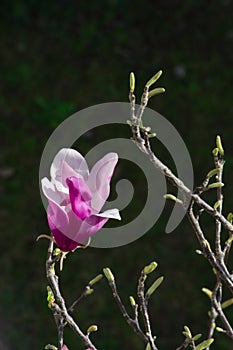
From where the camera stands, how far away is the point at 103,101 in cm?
333

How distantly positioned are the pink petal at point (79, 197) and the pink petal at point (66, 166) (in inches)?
1.1

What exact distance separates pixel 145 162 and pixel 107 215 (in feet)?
5.97

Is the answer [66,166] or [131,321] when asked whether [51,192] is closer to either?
[66,166]

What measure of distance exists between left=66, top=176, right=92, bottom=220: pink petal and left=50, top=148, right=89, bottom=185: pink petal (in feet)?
0.09

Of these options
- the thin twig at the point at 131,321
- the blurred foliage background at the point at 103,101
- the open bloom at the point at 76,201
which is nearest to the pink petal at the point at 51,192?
the open bloom at the point at 76,201

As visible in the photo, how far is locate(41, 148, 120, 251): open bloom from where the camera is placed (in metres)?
0.89

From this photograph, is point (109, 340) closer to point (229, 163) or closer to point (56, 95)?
point (229, 163)

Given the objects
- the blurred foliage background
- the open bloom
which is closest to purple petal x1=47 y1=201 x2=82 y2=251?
the open bloom

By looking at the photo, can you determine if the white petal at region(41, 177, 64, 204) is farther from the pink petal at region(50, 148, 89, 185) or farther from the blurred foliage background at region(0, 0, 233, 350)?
the blurred foliage background at region(0, 0, 233, 350)

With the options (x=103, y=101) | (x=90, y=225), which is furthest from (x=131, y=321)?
(x=103, y=101)

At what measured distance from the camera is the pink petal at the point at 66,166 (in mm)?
909

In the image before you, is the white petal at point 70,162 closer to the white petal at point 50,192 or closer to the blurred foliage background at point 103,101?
the white petal at point 50,192

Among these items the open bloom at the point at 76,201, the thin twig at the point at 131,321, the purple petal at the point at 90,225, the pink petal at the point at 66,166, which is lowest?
the thin twig at the point at 131,321

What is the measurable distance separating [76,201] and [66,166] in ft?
0.18
